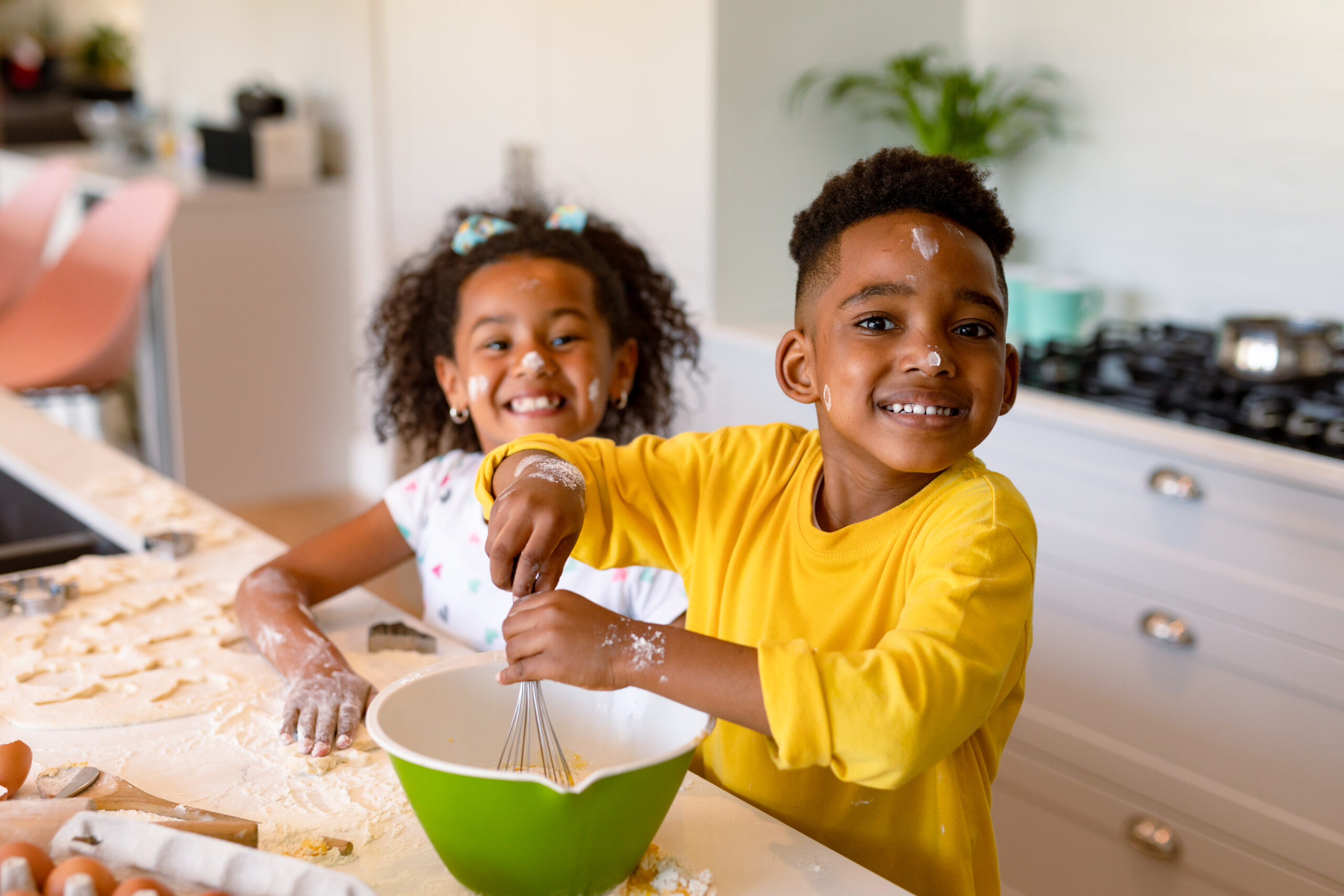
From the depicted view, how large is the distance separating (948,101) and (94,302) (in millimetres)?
2164

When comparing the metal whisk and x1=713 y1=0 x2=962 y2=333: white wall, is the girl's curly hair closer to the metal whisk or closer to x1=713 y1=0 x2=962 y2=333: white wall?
the metal whisk

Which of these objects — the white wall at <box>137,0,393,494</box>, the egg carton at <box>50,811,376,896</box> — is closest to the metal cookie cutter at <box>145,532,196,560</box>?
the egg carton at <box>50,811,376,896</box>

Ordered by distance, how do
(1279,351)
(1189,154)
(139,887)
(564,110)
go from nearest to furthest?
(139,887)
(1279,351)
(1189,154)
(564,110)

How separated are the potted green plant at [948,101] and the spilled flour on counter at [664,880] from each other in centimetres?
180

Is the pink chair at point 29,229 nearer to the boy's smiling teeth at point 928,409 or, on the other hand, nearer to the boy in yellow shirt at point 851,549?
the boy in yellow shirt at point 851,549

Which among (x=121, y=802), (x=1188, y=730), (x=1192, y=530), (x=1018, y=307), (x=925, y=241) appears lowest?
(x=1188, y=730)

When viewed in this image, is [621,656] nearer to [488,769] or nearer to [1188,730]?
[488,769]

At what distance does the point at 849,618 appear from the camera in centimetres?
90

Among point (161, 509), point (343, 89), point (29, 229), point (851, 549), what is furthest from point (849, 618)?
point (29, 229)

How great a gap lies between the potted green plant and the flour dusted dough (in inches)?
61.8

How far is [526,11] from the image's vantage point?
8.91 ft

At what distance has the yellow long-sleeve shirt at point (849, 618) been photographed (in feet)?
2.29

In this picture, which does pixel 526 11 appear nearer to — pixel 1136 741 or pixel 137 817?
pixel 1136 741

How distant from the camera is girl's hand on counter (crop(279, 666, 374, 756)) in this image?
3.11 ft
